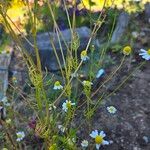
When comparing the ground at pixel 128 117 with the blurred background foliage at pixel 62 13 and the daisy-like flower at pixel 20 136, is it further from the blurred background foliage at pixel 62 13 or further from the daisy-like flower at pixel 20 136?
the blurred background foliage at pixel 62 13

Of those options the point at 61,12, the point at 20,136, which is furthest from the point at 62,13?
the point at 20,136

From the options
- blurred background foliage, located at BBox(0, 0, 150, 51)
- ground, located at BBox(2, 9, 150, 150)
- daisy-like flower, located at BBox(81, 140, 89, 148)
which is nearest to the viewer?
daisy-like flower, located at BBox(81, 140, 89, 148)

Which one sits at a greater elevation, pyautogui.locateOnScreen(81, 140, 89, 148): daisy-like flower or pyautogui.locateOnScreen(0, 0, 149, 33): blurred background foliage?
pyautogui.locateOnScreen(0, 0, 149, 33): blurred background foliage

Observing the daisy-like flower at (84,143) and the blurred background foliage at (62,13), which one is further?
the blurred background foliage at (62,13)

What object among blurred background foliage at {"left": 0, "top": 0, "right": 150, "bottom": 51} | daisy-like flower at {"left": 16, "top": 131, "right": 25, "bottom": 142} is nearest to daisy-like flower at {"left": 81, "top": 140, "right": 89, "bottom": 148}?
daisy-like flower at {"left": 16, "top": 131, "right": 25, "bottom": 142}

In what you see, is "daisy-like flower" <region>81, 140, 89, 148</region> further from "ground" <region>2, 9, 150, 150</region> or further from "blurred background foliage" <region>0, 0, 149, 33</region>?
"blurred background foliage" <region>0, 0, 149, 33</region>

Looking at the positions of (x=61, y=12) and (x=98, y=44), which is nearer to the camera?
(x=98, y=44)

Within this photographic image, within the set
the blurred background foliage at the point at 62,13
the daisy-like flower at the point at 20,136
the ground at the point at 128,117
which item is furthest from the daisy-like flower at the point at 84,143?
the blurred background foliage at the point at 62,13

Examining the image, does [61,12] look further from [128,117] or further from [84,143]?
[84,143]

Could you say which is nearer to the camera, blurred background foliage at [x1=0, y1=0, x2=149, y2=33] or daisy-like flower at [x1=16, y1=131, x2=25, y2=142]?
daisy-like flower at [x1=16, y1=131, x2=25, y2=142]

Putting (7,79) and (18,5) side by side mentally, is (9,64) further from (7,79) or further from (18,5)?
(18,5)

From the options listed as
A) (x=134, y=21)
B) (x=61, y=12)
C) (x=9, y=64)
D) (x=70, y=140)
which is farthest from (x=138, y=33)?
(x=70, y=140)
